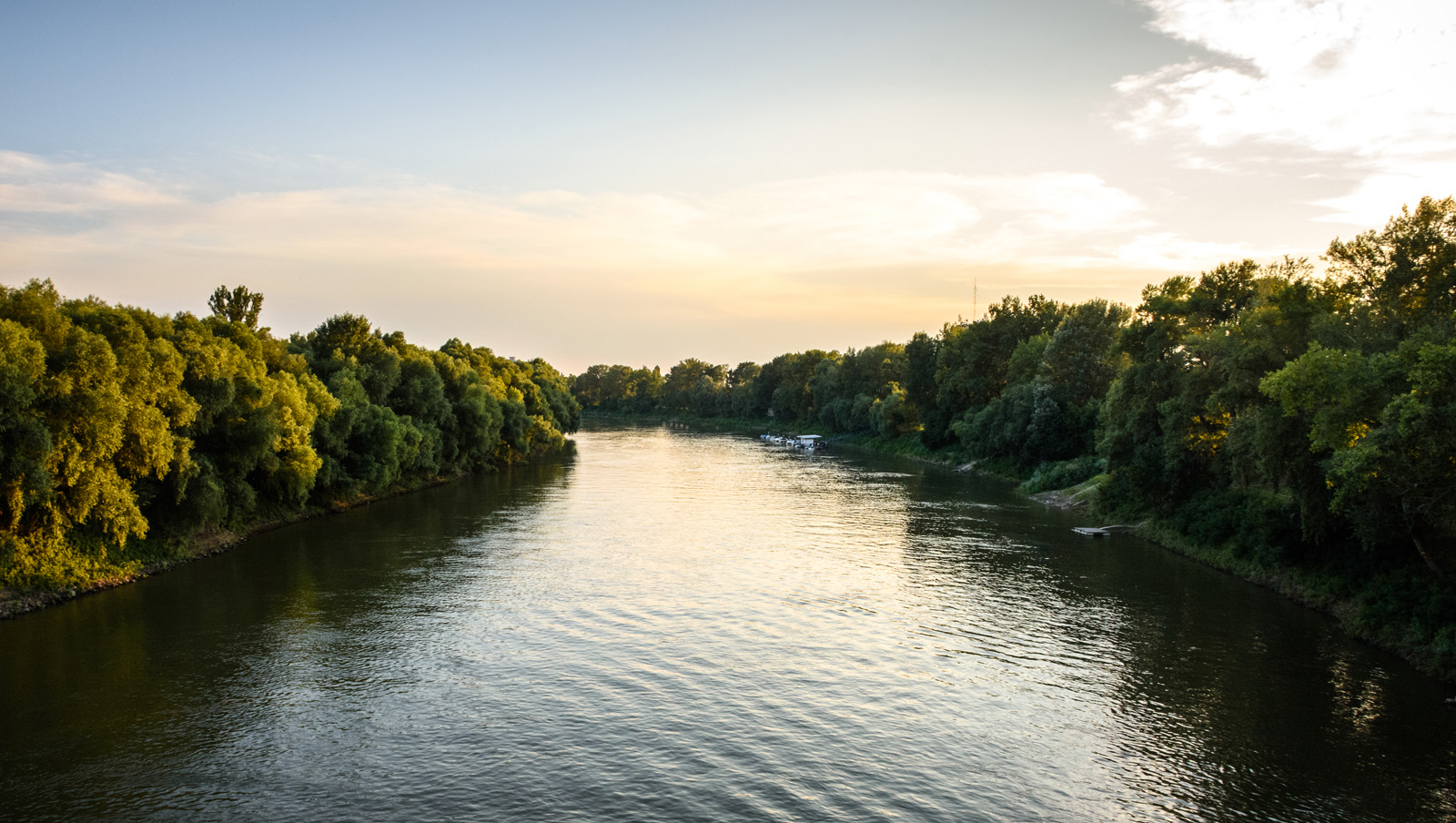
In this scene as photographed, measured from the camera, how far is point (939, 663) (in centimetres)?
3394

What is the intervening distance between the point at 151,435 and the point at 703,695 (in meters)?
29.7

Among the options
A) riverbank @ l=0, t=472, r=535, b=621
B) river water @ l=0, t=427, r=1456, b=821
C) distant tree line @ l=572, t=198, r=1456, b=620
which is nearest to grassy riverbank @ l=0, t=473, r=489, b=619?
riverbank @ l=0, t=472, r=535, b=621

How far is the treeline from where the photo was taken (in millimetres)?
36438

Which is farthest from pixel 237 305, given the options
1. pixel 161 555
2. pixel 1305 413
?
Result: pixel 1305 413

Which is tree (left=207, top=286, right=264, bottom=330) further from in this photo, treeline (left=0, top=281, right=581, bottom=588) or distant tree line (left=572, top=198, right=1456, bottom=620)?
distant tree line (left=572, top=198, right=1456, bottom=620)

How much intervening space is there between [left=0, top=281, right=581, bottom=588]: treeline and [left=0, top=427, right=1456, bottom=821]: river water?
133 inches

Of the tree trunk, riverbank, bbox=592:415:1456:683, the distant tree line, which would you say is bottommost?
riverbank, bbox=592:415:1456:683

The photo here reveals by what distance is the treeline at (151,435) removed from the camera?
1435 inches

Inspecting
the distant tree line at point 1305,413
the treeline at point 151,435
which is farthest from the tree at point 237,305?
the distant tree line at point 1305,413

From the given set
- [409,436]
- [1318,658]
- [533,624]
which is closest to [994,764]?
[1318,658]

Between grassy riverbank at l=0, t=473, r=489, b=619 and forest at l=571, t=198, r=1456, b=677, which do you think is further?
grassy riverbank at l=0, t=473, r=489, b=619

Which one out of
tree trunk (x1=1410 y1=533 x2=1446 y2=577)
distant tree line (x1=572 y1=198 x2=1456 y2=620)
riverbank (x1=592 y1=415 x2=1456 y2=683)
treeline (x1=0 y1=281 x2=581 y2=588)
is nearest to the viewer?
distant tree line (x1=572 y1=198 x2=1456 y2=620)

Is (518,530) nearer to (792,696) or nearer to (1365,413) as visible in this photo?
(792,696)

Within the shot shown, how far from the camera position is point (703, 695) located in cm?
3011
